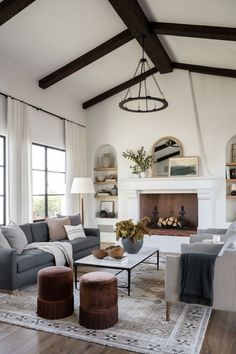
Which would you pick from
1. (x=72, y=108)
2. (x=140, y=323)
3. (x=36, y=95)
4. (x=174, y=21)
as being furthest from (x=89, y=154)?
(x=140, y=323)

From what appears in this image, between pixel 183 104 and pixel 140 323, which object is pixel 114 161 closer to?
pixel 183 104

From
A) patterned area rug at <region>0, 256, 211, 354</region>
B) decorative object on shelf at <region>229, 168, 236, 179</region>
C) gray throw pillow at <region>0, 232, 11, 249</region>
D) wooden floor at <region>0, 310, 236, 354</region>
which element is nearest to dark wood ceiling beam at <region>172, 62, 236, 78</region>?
decorative object on shelf at <region>229, 168, 236, 179</region>

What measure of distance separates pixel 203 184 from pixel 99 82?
3.41 m

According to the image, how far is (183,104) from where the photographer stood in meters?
7.64

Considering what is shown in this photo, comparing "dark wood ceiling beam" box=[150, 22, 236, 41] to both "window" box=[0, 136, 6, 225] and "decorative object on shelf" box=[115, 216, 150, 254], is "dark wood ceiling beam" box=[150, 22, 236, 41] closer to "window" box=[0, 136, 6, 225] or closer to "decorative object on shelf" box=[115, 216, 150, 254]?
"decorative object on shelf" box=[115, 216, 150, 254]

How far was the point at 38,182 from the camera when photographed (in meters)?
6.91

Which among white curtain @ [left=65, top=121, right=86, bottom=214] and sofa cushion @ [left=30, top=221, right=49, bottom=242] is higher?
white curtain @ [left=65, top=121, right=86, bottom=214]

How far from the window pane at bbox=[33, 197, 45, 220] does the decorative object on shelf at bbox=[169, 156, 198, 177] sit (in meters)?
3.01

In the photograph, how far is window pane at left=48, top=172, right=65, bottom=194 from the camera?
729 centimetres

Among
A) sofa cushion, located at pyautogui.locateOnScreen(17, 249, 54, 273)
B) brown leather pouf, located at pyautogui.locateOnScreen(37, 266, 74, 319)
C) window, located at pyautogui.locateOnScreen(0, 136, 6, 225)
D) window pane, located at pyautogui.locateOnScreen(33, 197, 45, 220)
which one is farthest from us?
window pane, located at pyautogui.locateOnScreen(33, 197, 45, 220)

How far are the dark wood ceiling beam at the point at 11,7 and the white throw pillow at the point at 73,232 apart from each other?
3.61m

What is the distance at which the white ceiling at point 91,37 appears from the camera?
15.8 ft

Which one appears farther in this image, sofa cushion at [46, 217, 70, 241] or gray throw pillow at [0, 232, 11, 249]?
sofa cushion at [46, 217, 70, 241]

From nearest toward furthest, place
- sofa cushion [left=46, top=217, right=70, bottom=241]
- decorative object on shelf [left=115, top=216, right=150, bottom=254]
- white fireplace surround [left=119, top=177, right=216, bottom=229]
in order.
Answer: decorative object on shelf [left=115, top=216, right=150, bottom=254] < sofa cushion [left=46, top=217, right=70, bottom=241] < white fireplace surround [left=119, top=177, right=216, bottom=229]
